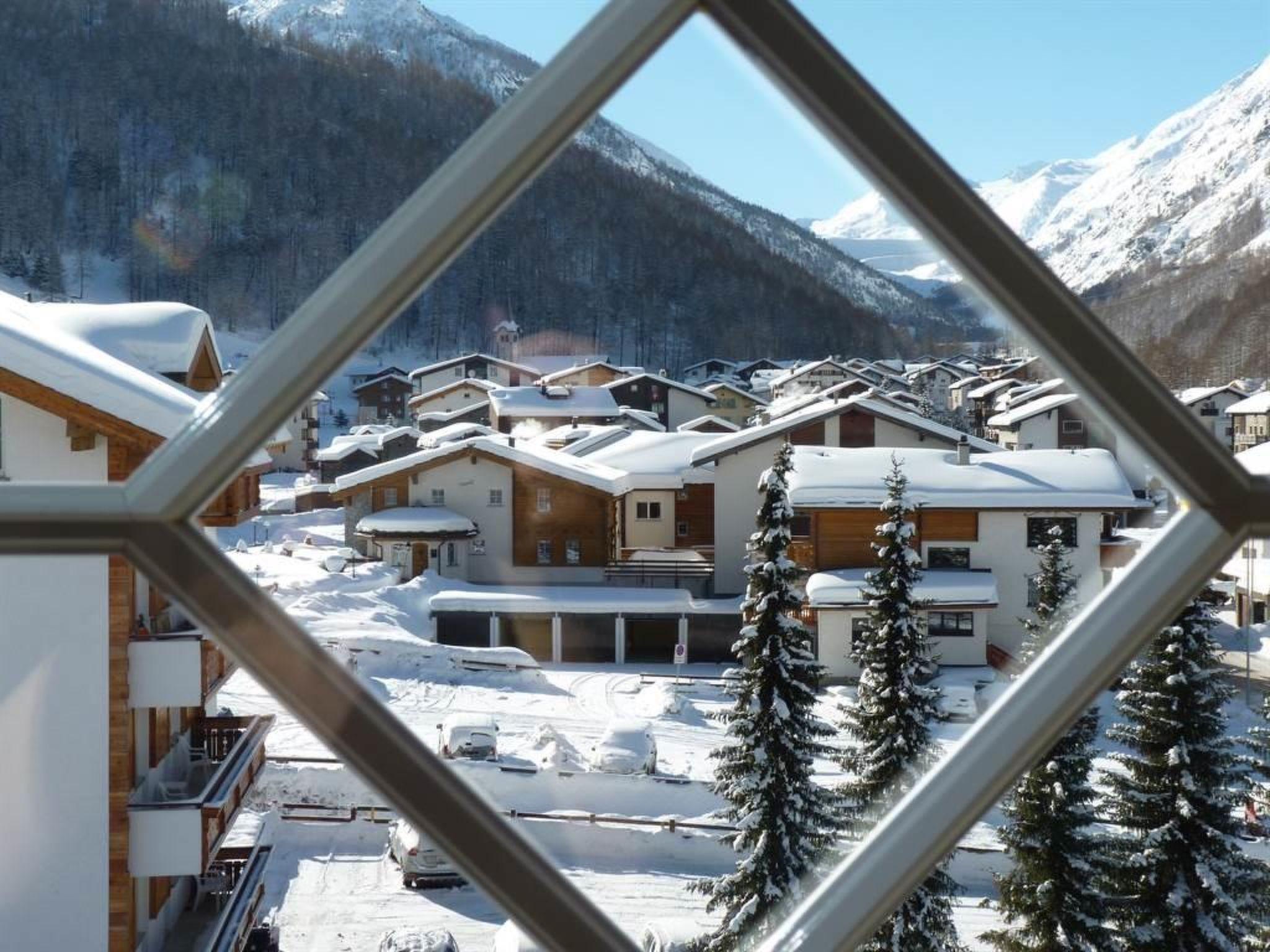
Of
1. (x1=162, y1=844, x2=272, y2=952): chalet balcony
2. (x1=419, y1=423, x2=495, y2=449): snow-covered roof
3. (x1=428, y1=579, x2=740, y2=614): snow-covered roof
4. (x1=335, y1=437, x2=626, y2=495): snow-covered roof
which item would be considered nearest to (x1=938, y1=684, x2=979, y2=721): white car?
(x1=162, y1=844, x2=272, y2=952): chalet balcony

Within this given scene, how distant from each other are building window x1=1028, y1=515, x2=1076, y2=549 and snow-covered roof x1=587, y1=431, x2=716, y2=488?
98cm

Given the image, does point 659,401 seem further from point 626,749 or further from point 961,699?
point 961,699

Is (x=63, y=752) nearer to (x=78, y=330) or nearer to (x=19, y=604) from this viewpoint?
(x=19, y=604)

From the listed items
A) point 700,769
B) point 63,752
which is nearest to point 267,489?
point 63,752

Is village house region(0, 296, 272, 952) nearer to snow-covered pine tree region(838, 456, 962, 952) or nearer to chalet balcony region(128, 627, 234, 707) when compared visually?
chalet balcony region(128, 627, 234, 707)

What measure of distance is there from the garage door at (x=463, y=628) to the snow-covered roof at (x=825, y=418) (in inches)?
33.6

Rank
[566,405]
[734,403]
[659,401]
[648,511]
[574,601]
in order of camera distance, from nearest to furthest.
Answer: [648,511] → [574,601] → [734,403] → [566,405] → [659,401]

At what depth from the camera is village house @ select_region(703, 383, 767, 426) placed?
3281 mm

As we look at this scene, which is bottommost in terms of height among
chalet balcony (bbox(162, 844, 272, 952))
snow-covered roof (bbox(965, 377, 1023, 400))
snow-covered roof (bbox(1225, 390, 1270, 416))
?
chalet balcony (bbox(162, 844, 272, 952))

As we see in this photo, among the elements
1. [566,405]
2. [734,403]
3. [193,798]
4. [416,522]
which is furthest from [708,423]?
[193,798]

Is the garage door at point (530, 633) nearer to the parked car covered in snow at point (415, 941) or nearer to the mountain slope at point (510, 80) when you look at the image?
the parked car covered in snow at point (415, 941)

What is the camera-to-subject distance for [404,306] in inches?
8.3

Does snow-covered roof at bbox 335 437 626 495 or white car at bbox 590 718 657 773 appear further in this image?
snow-covered roof at bbox 335 437 626 495

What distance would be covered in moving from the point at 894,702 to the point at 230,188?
75 centimetres
